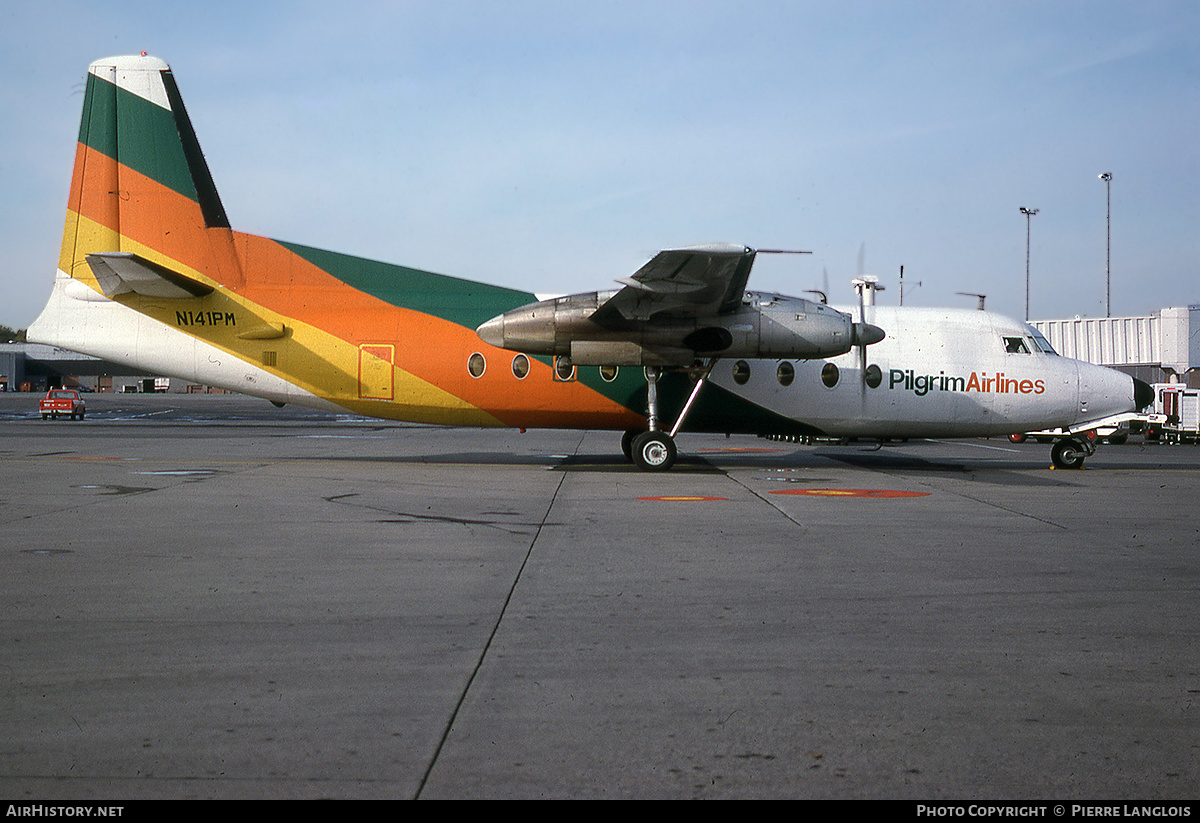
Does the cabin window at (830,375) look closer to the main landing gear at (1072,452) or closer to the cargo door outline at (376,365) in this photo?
the main landing gear at (1072,452)

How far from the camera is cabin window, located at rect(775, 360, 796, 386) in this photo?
736 inches

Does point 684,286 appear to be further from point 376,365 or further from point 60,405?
point 60,405

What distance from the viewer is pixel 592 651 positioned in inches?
212

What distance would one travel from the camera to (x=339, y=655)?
5230 millimetres

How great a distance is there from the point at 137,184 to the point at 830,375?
15.0m

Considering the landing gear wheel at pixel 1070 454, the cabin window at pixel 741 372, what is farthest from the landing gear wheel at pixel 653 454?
the landing gear wheel at pixel 1070 454

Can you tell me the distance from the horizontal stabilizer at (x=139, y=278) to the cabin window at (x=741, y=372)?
10.8 metres

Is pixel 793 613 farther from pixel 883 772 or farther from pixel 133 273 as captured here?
pixel 133 273

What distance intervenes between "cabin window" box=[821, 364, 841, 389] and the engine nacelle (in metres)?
1.24

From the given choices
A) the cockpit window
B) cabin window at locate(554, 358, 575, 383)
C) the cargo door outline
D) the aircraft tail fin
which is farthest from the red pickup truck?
the cockpit window

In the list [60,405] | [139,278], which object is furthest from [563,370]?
[60,405]

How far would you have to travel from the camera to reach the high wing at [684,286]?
1498 centimetres

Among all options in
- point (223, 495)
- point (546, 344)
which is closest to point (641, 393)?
point (546, 344)

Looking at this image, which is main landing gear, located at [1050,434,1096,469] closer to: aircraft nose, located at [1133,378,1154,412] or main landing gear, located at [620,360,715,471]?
aircraft nose, located at [1133,378,1154,412]
